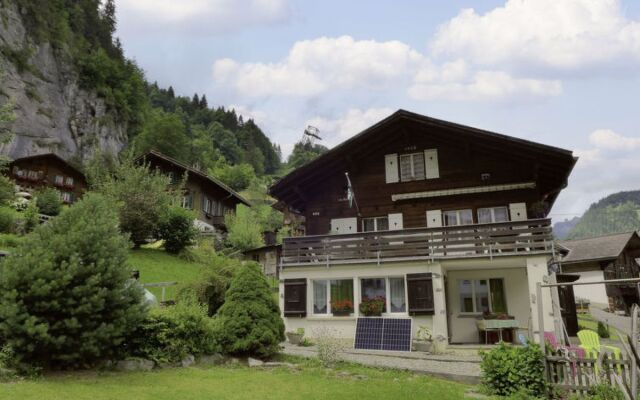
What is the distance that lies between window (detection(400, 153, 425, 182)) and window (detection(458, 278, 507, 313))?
5031mm

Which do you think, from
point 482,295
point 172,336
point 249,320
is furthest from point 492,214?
point 172,336

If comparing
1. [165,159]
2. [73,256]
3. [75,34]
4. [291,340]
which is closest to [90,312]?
[73,256]

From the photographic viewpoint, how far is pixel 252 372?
1227 centimetres

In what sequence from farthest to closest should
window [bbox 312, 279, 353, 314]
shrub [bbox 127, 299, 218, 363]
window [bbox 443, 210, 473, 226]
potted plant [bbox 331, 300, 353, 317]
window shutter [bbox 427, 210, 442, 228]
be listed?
1. window shutter [bbox 427, 210, 442, 228]
2. window [bbox 443, 210, 473, 226]
3. window [bbox 312, 279, 353, 314]
4. potted plant [bbox 331, 300, 353, 317]
5. shrub [bbox 127, 299, 218, 363]

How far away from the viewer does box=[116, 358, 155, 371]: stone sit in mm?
11555

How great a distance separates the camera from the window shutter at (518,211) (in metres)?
18.9

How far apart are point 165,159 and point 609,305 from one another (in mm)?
41362

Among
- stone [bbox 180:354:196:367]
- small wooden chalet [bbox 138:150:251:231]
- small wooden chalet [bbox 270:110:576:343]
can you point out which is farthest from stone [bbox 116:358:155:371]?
small wooden chalet [bbox 138:150:251:231]

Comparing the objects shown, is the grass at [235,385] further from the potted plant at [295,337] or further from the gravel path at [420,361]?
the potted plant at [295,337]

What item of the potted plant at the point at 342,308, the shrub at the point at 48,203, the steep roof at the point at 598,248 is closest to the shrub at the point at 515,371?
the potted plant at the point at 342,308

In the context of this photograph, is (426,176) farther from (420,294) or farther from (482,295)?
(420,294)

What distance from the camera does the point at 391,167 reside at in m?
21.8

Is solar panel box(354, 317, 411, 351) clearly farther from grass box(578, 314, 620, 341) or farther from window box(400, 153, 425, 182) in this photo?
grass box(578, 314, 620, 341)

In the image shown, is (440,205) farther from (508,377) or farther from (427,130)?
(508,377)
